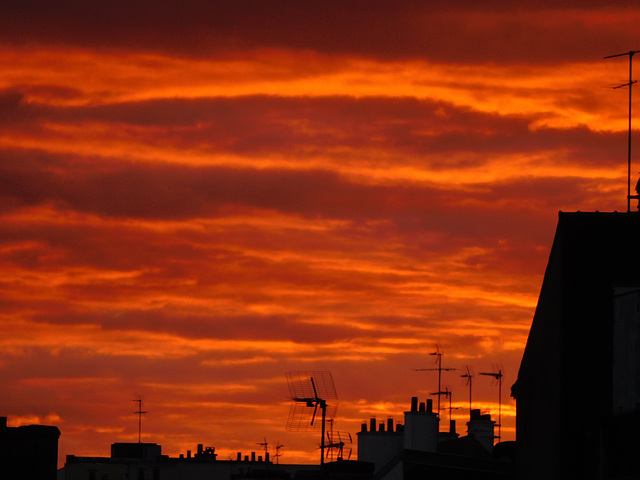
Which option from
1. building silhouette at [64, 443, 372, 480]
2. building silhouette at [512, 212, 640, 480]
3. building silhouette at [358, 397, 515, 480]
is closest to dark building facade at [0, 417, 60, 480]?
building silhouette at [358, 397, 515, 480]

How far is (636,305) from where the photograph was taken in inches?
1752

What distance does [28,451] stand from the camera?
220 feet

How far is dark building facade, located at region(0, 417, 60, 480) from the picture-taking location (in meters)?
66.4

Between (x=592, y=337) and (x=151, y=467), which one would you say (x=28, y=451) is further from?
(x=151, y=467)

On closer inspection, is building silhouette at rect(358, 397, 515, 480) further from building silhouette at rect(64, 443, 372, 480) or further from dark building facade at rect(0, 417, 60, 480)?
building silhouette at rect(64, 443, 372, 480)

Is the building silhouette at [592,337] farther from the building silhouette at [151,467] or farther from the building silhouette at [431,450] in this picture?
the building silhouette at [151,467]

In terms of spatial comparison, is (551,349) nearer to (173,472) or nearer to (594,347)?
(594,347)

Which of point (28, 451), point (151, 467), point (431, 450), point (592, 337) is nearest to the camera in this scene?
point (592, 337)

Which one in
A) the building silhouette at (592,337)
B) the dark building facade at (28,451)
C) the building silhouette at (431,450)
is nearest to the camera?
the building silhouette at (592,337)

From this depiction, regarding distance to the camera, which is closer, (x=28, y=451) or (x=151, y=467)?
(x=28, y=451)

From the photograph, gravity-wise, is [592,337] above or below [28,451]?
above

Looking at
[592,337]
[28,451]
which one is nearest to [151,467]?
[28,451]

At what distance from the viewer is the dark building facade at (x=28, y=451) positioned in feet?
218

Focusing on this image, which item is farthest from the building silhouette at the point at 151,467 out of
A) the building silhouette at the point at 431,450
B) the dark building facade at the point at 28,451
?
the dark building facade at the point at 28,451
